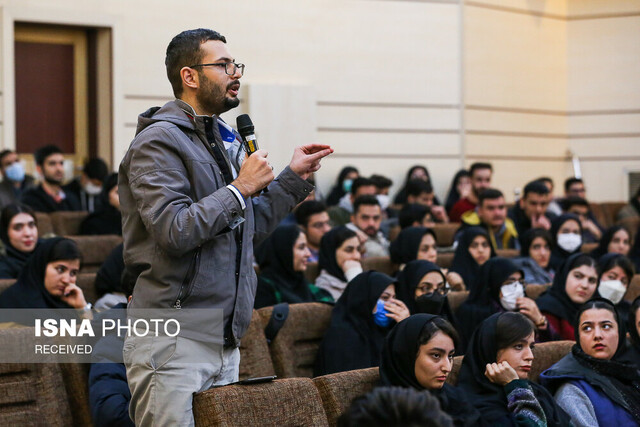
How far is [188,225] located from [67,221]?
4.97m

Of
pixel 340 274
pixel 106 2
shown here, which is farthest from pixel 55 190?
pixel 340 274

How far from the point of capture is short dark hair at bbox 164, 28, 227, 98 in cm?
252

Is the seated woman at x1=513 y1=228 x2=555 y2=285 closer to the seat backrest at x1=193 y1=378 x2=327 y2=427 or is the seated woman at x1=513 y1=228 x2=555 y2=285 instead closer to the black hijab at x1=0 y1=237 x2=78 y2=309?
the black hijab at x1=0 y1=237 x2=78 y2=309

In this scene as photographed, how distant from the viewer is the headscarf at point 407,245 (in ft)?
19.1

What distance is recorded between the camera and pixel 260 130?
9336mm

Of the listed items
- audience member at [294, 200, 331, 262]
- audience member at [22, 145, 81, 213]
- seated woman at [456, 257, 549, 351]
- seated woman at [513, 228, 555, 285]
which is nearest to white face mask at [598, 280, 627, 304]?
seated woman at [456, 257, 549, 351]

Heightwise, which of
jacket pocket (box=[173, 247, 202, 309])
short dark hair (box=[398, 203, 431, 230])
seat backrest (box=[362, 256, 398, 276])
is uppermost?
short dark hair (box=[398, 203, 431, 230])

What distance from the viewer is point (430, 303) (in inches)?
178

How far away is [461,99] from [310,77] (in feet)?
6.40

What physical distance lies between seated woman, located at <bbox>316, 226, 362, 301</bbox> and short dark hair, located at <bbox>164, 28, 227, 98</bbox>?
2.93 m

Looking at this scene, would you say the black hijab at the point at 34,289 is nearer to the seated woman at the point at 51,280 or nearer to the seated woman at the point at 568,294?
the seated woman at the point at 51,280

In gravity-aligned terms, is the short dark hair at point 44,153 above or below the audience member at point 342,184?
above

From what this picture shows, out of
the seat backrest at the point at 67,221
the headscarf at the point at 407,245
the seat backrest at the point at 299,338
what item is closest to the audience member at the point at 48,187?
the seat backrest at the point at 67,221

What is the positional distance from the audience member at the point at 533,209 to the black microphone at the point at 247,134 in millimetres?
5828
